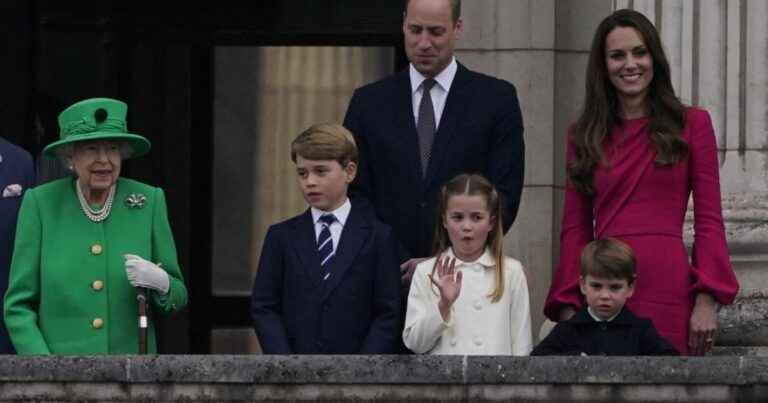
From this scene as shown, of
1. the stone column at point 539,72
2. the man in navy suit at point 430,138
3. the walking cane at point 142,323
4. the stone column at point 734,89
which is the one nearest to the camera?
the walking cane at point 142,323

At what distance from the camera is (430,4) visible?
9.45 metres

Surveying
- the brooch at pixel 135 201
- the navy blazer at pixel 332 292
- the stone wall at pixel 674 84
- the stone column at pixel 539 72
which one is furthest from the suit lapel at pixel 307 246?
the stone column at pixel 539 72

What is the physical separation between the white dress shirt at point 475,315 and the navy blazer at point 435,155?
1.07 ft

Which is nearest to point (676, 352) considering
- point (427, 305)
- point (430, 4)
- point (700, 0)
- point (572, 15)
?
point (427, 305)

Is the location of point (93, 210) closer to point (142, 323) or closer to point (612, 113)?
point (142, 323)

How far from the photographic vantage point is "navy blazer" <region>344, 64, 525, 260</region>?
954cm

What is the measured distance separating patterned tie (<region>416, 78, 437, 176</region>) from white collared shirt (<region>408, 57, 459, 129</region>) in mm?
11

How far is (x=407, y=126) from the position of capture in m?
9.62

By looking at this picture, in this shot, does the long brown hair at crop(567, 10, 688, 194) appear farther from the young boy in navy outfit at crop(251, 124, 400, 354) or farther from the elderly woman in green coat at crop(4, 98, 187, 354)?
the elderly woman in green coat at crop(4, 98, 187, 354)

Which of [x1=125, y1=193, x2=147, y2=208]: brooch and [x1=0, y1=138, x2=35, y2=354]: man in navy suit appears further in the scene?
[x1=0, y1=138, x2=35, y2=354]: man in navy suit

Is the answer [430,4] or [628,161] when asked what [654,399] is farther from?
[430,4]

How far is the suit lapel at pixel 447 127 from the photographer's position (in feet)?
31.4

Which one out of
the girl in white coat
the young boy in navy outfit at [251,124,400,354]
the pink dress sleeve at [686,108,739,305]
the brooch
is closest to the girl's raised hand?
the girl in white coat

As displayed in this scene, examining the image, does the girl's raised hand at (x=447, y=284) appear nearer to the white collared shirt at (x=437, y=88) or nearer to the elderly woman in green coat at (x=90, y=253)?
the white collared shirt at (x=437, y=88)
